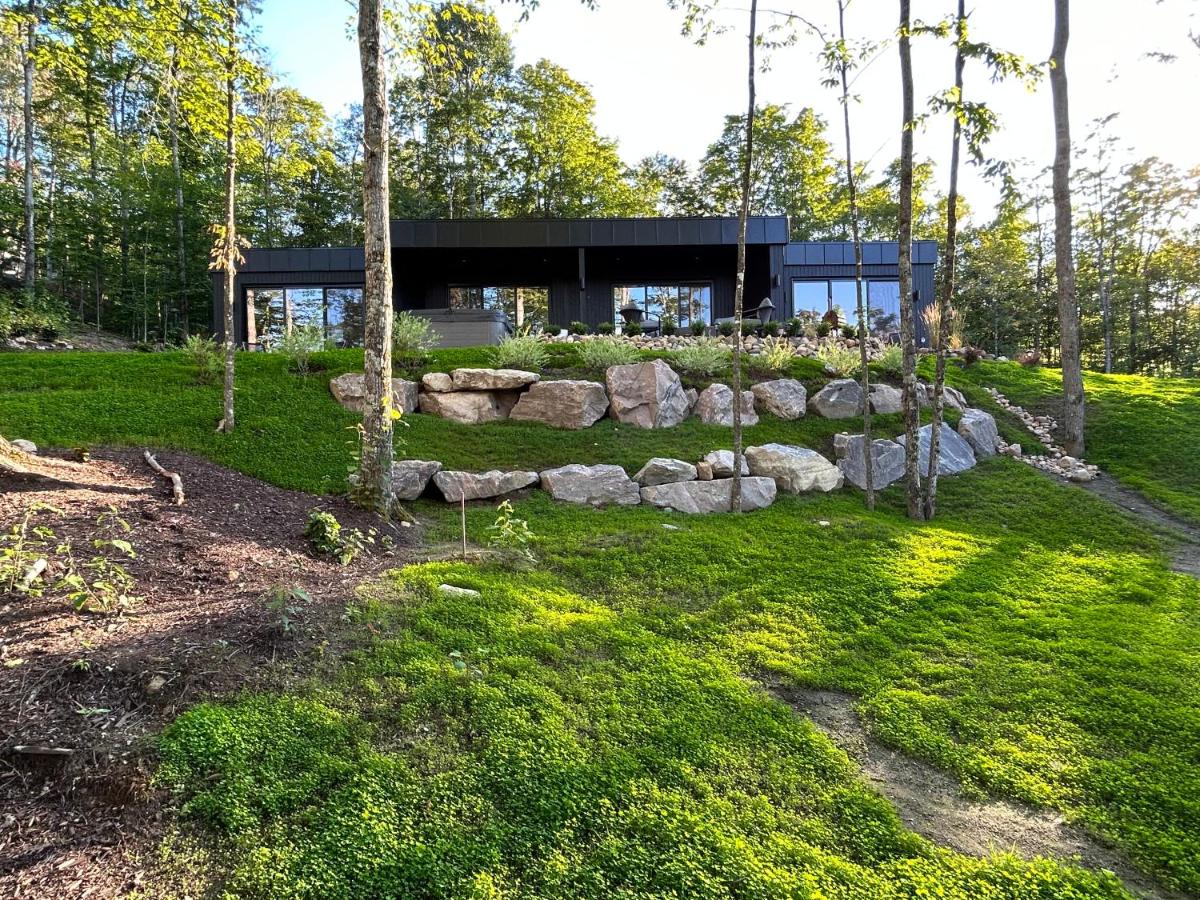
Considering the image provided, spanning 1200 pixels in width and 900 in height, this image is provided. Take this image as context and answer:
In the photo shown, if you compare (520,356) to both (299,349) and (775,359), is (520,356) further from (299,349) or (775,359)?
(775,359)

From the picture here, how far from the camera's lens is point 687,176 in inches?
1068

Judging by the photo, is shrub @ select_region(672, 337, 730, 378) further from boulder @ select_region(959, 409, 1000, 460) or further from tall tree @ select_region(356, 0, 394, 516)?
tall tree @ select_region(356, 0, 394, 516)

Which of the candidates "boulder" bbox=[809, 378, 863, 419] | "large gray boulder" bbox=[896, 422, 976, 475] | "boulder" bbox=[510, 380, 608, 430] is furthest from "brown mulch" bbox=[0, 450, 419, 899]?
"large gray boulder" bbox=[896, 422, 976, 475]

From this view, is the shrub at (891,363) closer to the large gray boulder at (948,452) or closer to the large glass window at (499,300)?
the large gray boulder at (948,452)

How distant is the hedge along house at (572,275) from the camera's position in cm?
1380

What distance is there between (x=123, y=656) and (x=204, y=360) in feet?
24.3

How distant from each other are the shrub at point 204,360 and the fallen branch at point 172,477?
263cm

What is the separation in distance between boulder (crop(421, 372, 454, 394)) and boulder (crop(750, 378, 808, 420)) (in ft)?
15.6

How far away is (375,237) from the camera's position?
5059mm

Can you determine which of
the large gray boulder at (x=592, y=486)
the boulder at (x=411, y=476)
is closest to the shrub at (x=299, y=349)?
the boulder at (x=411, y=476)

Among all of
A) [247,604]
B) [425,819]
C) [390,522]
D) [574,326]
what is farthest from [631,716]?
[574,326]

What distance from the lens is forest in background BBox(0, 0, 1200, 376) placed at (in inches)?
702

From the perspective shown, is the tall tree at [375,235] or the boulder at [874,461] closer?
the tall tree at [375,235]

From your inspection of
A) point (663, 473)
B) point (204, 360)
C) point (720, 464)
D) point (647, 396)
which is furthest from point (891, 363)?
point (204, 360)
